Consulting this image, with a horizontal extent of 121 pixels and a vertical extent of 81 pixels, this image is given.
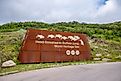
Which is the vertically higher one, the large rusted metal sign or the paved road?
the large rusted metal sign

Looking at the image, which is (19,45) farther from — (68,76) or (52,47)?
(68,76)

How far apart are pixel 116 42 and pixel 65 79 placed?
2237cm

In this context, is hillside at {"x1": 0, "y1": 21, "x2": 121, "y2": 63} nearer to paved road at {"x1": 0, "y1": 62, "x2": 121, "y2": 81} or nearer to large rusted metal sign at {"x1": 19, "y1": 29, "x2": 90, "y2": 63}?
large rusted metal sign at {"x1": 19, "y1": 29, "x2": 90, "y2": 63}

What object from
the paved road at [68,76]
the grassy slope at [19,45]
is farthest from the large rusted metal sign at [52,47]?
the paved road at [68,76]

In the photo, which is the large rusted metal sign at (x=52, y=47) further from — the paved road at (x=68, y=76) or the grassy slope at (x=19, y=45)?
the paved road at (x=68, y=76)

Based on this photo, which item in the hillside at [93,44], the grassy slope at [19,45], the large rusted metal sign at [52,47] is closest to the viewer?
the grassy slope at [19,45]

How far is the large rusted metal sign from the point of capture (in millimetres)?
20405

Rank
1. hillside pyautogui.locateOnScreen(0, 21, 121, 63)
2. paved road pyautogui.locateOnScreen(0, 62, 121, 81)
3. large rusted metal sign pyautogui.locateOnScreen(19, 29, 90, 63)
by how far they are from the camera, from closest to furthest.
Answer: paved road pyautogui.locateOnScreen(0, 62, 121, 81) < large rusted metal sign pyautogui.locateOnScreen(19, 29, 90, 63) < hillside pyautogui.locateOnScreen(0, 21, 121, 63)

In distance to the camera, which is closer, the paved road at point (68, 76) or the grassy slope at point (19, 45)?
the paved road at point (68, 76)

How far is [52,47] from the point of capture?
72.1ft

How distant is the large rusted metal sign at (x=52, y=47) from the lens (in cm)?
2040

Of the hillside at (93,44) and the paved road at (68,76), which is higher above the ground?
the hillside at (93,44)

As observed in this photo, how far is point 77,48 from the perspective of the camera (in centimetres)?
2391

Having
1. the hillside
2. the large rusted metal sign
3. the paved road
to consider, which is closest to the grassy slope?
the hillside
